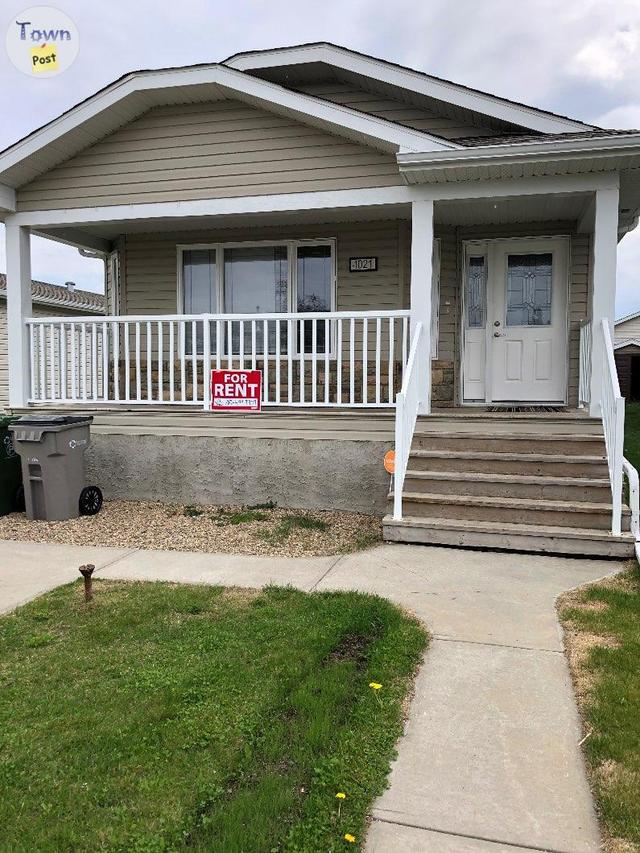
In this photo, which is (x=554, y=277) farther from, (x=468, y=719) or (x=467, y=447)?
(x=468, y=719)

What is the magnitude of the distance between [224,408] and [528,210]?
4352 mm

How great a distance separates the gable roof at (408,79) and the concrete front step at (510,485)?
14.0 ft

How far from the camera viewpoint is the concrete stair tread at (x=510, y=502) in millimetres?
5371

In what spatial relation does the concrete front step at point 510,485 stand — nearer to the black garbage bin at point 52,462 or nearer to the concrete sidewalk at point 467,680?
the concrete sidewalk at point 467,680

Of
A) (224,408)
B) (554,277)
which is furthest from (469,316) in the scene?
(224,408)

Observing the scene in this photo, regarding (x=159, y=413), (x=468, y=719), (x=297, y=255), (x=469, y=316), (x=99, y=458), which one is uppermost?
(x=297, y=255)

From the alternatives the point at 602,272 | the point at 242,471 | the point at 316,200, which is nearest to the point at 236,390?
the point at 242,471

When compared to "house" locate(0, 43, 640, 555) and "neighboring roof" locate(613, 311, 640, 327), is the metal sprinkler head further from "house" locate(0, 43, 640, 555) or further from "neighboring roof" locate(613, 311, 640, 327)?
"neighboring roof" locate(613, 311, 640, 327)

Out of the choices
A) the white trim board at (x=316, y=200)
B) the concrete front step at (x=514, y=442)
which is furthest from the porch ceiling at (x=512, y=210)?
the concrete front step at (x=514, y=442)

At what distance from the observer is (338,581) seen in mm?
4602

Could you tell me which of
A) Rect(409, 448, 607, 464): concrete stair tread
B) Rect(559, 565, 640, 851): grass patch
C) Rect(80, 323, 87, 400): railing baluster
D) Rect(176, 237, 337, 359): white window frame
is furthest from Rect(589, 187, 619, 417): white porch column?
Rect(80, 323, 87, 400): railing baluster

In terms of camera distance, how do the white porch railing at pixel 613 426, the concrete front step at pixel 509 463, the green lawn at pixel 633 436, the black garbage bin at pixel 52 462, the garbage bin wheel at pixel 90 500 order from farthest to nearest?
the green lawn at pixel 633 436 < the garbage bin wheel at pixel 90 500 < the black garbage bin at pixel 52 462 < the concrete front step at pixel 509 463 < the white porch railing at pixel 613 426

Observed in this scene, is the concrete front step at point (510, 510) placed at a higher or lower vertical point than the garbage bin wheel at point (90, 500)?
higher

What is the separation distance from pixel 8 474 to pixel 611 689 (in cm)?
615
